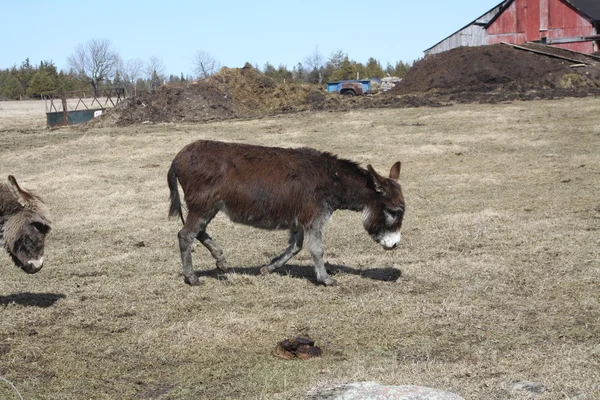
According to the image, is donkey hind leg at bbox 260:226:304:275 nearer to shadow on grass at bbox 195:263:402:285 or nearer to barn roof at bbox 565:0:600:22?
→ shadow on grass at bbox 195:263:402:285

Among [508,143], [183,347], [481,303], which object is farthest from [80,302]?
[508,143]

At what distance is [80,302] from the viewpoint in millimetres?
9102

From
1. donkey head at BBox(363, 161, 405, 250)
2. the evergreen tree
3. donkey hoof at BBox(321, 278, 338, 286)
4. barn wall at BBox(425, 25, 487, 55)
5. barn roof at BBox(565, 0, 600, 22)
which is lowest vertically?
donkey hoof at BBox(321, 278, 338, 286)

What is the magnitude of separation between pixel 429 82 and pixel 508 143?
16.6 m

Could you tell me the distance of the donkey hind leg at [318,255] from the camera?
31.5 feet

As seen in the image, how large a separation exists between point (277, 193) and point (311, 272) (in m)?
1.45

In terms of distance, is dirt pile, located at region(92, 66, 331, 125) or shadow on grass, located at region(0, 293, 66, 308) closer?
shadow on grass, located at region(0, 293, 66, 308)

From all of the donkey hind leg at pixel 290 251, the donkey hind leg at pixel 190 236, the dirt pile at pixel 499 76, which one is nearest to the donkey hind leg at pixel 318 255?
the donkey hind leg at pixel 290 251

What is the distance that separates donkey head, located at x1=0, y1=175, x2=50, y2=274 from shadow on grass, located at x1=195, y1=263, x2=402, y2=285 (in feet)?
7.46

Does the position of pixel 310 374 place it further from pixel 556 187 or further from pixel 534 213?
pixel 556 187

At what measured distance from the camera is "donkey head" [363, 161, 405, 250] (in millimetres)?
9750

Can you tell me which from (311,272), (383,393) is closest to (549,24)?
(311,272)

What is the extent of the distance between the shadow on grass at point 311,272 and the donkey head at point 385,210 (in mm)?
497

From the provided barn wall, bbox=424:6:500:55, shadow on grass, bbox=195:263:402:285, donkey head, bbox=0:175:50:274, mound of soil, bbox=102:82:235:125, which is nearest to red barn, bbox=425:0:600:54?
barn wall, bbox=424:6:500:55
